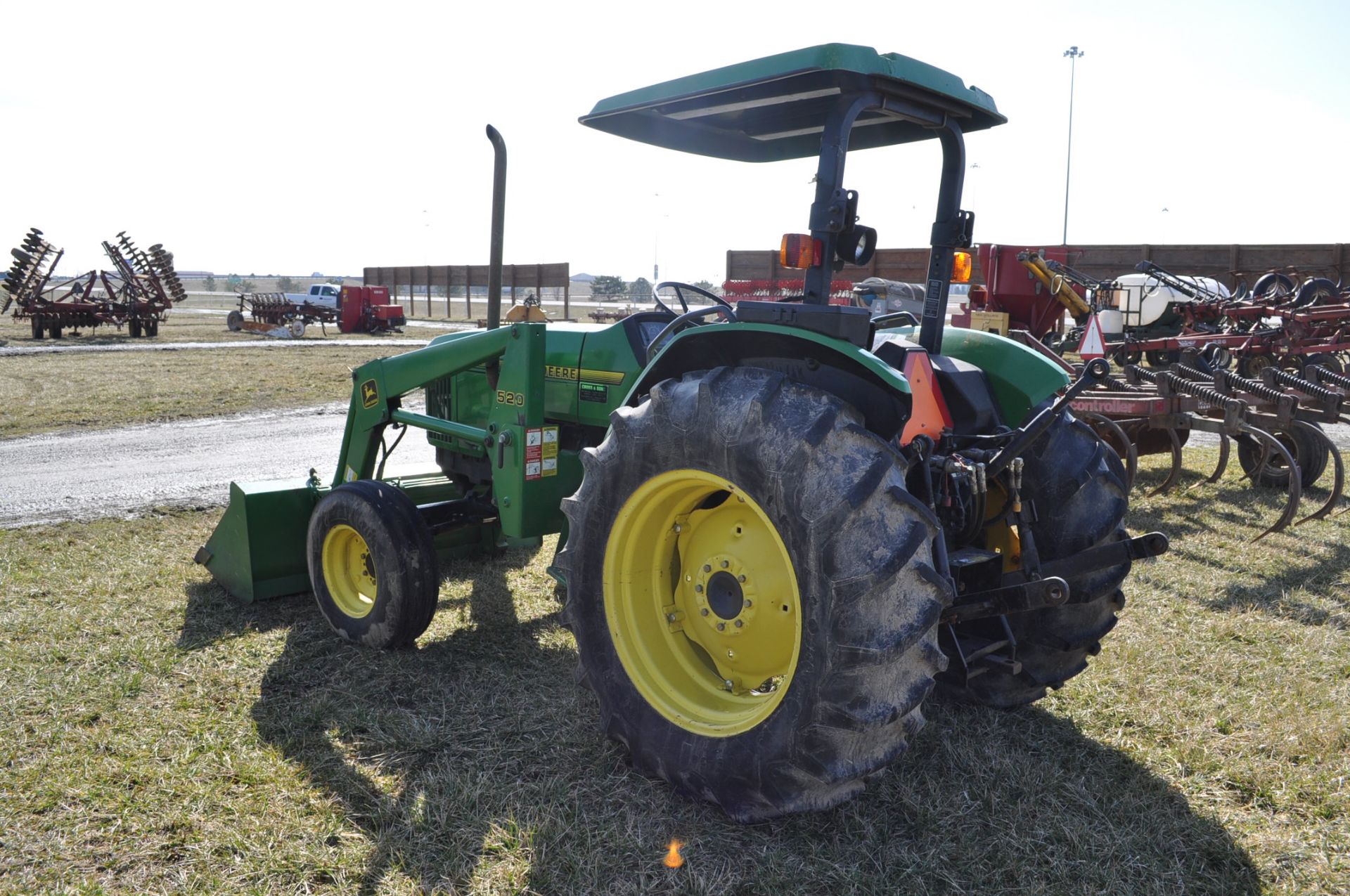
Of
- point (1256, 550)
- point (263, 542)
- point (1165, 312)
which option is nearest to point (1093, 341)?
point (1256, 550)

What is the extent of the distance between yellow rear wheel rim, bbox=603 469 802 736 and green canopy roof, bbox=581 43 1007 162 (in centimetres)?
→ 126

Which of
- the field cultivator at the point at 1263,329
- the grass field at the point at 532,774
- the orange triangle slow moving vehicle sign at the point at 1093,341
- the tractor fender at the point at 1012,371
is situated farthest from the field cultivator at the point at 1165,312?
the grass field at the point at 532,774

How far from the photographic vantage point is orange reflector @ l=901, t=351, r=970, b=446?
10.6 feet

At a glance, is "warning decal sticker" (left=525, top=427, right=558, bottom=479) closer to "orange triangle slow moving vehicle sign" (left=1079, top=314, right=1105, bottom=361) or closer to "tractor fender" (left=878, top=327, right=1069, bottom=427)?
"tractor fender" (left=878, top=327, right=1069, bottom=427)

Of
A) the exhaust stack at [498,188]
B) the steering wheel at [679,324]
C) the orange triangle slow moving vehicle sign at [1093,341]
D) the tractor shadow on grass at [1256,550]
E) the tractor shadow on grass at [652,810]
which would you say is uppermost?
the exhaust stack at [498,188]

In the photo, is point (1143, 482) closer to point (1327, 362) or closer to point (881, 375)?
point (1327, 362)

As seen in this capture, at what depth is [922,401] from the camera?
10.7 feet

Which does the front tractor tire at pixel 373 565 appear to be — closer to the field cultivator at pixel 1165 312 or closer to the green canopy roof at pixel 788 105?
the green canopy roof at pixel 788 105

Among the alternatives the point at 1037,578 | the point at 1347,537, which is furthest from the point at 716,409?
the point at 1347,537

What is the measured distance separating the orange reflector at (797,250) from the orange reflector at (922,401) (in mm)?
560

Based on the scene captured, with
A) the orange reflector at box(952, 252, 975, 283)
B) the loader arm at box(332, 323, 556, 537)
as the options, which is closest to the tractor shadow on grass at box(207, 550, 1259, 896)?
the loader arm at box(332, 323, 556, 537)

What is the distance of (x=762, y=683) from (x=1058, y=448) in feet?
4.57

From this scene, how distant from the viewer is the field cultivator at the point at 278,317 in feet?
93.6

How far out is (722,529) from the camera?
121 inches
